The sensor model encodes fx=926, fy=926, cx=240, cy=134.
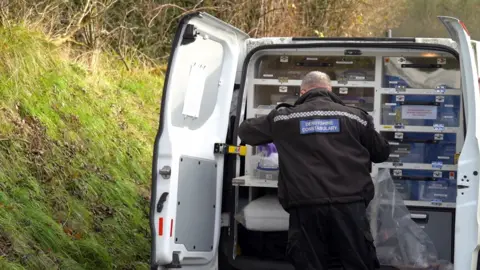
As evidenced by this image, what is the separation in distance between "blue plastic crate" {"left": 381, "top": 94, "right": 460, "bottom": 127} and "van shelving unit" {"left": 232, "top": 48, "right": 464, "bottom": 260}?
3 centimetres

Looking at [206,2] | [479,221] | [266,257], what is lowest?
[266,257]

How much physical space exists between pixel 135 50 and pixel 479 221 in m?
8.94

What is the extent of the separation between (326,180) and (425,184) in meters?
1.30

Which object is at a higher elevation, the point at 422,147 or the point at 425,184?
the point at 422,147

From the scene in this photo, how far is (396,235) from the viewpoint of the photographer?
6.43 meters

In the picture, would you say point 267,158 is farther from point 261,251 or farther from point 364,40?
point 364,40

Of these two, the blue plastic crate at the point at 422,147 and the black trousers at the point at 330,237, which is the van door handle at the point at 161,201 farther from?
the blue plastic crate at the point at 422,147

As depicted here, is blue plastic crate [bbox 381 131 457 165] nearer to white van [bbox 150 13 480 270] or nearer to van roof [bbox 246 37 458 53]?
white van [bbox 150 13 480 270]

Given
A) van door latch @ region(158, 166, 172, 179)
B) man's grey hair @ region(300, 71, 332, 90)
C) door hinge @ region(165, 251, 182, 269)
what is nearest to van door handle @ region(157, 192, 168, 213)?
van door latch @ region(158, 166, 172, 179)

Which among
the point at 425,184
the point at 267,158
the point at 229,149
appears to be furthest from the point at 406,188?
the point at 229,149

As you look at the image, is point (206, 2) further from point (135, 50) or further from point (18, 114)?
point (18, 114)

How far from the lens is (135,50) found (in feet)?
44.8

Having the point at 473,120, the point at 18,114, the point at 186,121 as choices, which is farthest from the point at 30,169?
the point at 473,120

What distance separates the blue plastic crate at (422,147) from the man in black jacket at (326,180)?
864 mm
